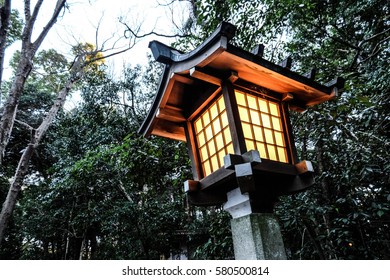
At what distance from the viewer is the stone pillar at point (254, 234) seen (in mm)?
2373

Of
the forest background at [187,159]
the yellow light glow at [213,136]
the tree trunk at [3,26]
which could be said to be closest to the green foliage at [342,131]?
the forest background at [187,159]

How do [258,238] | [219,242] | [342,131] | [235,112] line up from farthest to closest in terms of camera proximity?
[219,242], [342,131], [235,112], [258,238]

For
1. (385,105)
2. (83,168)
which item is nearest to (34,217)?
(83,168)

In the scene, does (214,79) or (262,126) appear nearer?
(214,79)

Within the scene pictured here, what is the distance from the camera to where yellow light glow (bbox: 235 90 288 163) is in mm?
2572

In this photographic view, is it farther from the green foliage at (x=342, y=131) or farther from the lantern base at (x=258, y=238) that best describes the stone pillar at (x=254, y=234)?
the green foliage at (x=342, y=131)

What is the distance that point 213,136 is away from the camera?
280cm

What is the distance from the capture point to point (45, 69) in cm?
1429

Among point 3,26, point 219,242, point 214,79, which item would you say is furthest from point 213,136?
point 3,26

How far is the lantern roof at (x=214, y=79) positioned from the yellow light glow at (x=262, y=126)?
151 mm

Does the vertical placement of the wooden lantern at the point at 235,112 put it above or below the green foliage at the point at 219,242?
above

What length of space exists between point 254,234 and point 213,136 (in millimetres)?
1056

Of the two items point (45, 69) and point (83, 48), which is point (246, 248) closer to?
point (83, 48)

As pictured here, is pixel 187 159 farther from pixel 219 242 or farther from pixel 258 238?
pixel 258 238
